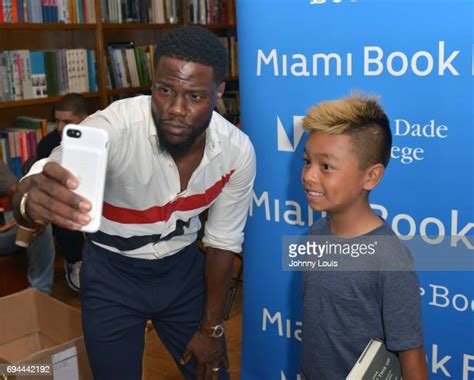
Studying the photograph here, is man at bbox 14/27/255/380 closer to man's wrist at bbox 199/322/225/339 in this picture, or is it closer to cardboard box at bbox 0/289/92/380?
man's wrist at bbox 199/322/225/339

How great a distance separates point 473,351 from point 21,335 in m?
1.57

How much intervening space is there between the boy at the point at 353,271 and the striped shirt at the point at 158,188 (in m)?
0.26

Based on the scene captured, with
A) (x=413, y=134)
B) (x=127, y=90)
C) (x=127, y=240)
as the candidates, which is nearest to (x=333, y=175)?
(x=413, y=134)

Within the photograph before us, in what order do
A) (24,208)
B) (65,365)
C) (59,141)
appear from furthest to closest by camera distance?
1. (59,141)
2. (65,365)
3. (24,208)

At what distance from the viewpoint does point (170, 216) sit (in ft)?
4.93

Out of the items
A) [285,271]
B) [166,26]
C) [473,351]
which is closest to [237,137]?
[285,271]

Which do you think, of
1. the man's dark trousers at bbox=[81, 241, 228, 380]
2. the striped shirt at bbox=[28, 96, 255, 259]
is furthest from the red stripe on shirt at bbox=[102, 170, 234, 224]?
the man's dark trousers at bbox=[81, 241, 228, 380]

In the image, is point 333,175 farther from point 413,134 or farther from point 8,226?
point 8,226

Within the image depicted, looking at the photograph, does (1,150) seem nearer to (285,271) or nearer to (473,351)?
(285,271)

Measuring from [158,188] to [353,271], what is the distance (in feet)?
1.62

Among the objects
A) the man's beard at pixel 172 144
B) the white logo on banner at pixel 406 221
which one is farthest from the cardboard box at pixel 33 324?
the man's beard at pixel 172 144

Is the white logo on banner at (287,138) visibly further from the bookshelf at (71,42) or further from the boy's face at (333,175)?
the bookshelf at (71,42)

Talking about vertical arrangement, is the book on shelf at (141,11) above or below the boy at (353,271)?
above

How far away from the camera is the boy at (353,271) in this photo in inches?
48.1
